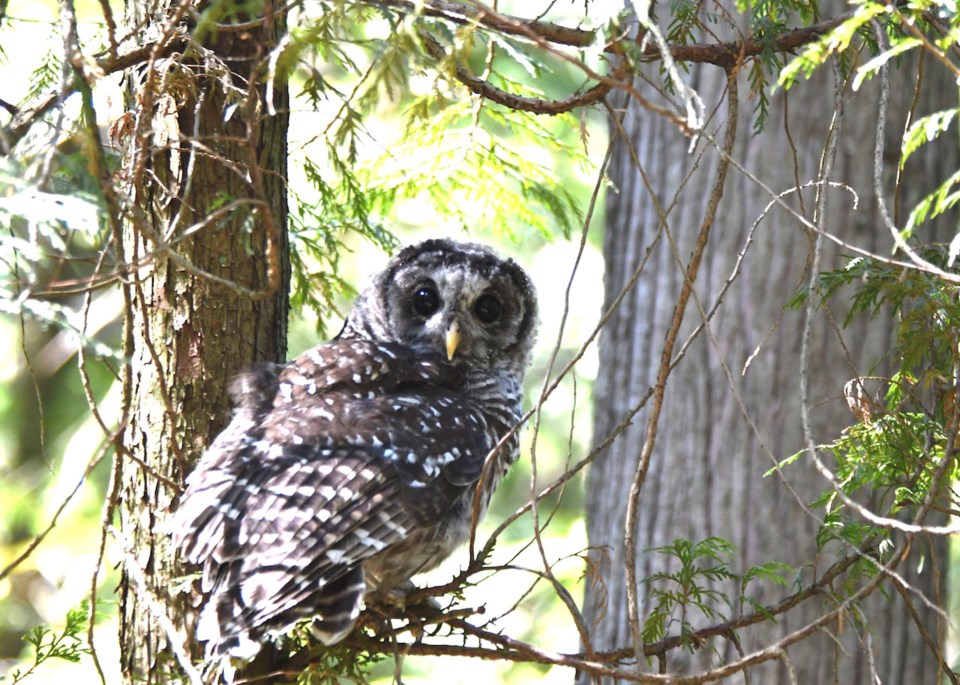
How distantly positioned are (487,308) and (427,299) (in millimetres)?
225

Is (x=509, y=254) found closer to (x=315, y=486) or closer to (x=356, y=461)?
(x=356, y=461)

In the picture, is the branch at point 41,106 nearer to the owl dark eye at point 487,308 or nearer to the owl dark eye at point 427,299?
the owl dark eye at point 427,299

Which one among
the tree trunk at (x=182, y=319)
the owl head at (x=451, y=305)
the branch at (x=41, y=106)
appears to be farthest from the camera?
the owl head at (x=451, y=305)

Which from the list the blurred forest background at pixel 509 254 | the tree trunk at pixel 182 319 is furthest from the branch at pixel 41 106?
the tree trunk at pixel 182 319

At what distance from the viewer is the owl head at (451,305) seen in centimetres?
367

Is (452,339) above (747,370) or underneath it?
underneath

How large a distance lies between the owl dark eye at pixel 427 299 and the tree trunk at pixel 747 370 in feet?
4.62

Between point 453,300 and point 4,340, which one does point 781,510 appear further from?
point 4,340

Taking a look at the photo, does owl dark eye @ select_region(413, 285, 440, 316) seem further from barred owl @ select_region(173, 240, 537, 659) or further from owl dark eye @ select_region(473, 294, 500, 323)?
owl dark eye @ select_region(473, 294, 500, 323)

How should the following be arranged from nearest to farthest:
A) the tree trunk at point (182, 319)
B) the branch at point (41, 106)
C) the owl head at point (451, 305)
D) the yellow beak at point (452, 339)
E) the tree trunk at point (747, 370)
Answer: the branch at point (41, 106) < the tree trunk at point (182, 319) < the yellow beak at point (452, 339) < the owl head at point (451, 305) < the tree trunk at point (747, 370)

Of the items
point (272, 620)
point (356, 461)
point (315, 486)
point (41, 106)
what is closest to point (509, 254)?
point (356, 461)

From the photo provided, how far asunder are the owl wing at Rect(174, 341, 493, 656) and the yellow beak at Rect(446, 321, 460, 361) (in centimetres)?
30

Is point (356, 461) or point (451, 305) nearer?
point (356, 461)

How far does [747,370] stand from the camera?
476cm
